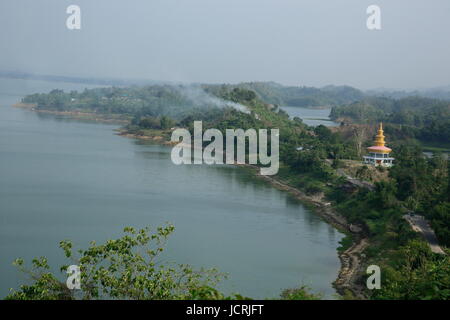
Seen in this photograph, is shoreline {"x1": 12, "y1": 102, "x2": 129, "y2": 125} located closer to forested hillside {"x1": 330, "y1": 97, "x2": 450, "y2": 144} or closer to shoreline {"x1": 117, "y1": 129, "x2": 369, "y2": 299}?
forested hillside {"x1": 330, "y1": 97, "x2": 450, "y2": 144}

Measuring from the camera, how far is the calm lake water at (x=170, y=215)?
788 centimetres

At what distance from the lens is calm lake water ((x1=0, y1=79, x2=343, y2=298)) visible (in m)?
7.88

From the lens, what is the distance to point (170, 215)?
10.8m

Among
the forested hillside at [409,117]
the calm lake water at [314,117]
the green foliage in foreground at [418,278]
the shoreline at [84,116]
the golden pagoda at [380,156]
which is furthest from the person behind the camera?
the calm lake water at [314,117]

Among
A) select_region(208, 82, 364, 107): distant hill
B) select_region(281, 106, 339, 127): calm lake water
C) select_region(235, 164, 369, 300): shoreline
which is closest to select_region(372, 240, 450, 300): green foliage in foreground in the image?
select_region(235, 164, 369, 300): shoreline

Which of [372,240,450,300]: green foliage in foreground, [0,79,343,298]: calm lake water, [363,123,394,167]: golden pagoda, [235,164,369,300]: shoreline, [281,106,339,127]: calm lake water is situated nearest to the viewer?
[372,240,450,300]: green foliage in foreground

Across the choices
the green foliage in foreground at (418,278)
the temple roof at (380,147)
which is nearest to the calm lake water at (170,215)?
the green foliage in foreground at (418,278)

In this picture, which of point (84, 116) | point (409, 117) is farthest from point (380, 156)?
point (84, 116)

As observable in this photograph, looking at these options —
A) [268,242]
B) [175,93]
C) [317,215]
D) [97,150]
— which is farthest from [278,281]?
[175,93]

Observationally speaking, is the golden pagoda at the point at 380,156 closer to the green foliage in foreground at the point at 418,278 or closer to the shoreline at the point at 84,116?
the green foliage in foreground at the point at 418,278

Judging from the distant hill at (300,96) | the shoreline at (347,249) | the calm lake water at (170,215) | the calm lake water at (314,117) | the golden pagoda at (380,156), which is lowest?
the shoreline at (347,249)

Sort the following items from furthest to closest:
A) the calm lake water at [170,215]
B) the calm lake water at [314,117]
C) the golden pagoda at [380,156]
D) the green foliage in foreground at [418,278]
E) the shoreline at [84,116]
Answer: the calm lake water at [314,117] → the shoreline at [84,116] → the golden pagoda at [380,156] → the calm lake water at [170,215] → the green foliage in foreground at [418,278]

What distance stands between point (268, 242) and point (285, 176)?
23.5 ft

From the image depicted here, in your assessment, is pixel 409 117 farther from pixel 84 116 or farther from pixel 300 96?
pixel 300 96
